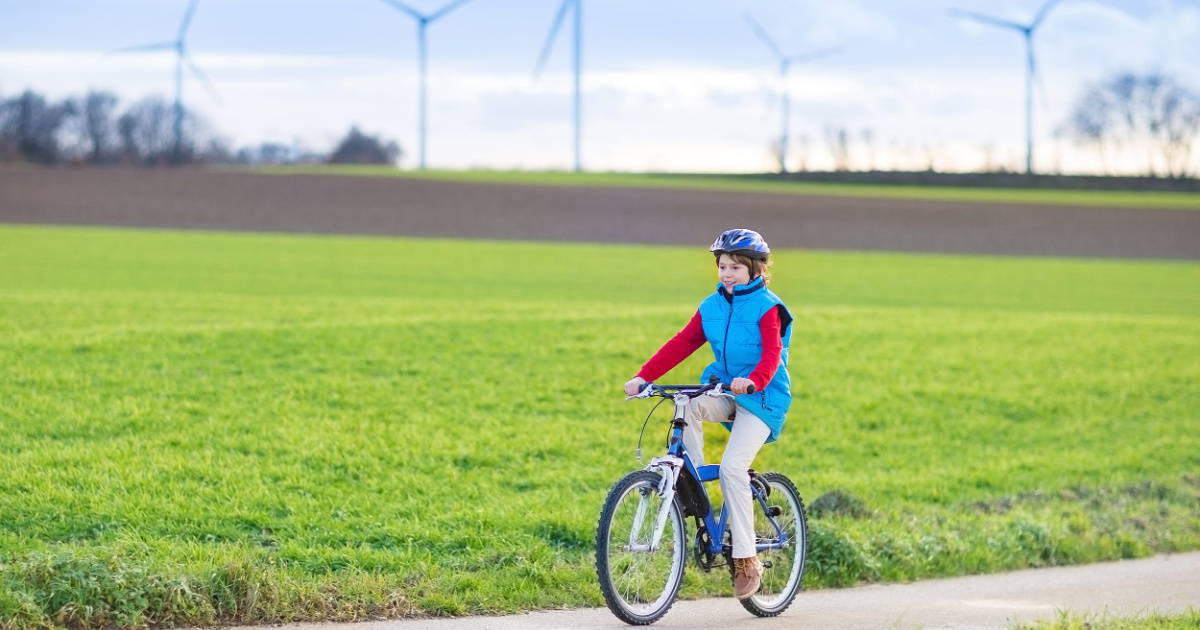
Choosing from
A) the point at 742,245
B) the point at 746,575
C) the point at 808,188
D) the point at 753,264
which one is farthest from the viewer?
the point at 808,188

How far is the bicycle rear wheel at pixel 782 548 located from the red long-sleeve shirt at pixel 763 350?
39.1 inches

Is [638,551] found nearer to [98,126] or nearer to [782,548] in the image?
[782,548]

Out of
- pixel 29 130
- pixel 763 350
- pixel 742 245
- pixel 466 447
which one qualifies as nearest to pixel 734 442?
pixel 763 350

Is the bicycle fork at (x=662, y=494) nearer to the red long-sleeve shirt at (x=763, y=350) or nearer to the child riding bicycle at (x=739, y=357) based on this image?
the child riding bicycle at (x=739, y=357)

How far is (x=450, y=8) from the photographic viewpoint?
62.4m

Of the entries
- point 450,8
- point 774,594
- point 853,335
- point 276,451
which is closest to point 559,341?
point 853,335

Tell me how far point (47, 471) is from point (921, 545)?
19.9 ft

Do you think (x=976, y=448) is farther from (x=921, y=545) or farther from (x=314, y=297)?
(x=314, y=297)

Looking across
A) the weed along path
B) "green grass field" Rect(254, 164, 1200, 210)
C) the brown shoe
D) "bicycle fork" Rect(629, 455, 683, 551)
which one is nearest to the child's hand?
"bicycle fork" Rect(629, 455, 683, 551)

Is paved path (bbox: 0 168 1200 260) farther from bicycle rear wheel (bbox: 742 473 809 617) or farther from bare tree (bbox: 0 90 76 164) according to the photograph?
bicycle rear wheel (bbox: 742 473 809 617)

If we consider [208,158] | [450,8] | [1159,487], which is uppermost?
[450,8]

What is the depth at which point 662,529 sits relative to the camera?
741 cm

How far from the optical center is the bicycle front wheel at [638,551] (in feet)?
23.7

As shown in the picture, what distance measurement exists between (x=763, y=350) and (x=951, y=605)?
2.36 metres
